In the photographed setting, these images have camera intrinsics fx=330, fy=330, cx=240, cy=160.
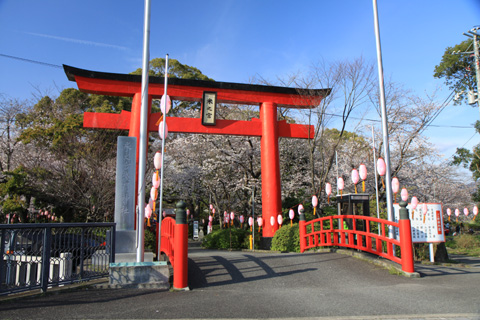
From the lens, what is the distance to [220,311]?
456cm

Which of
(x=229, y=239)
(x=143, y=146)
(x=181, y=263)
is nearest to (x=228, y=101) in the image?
(x=229, y=239)

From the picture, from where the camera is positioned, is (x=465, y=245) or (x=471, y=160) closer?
(x=465, y=245)

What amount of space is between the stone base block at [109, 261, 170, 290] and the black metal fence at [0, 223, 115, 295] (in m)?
0.73

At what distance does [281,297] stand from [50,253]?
4.01 meters

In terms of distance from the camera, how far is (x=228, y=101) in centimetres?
1543

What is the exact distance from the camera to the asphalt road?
4422 mm

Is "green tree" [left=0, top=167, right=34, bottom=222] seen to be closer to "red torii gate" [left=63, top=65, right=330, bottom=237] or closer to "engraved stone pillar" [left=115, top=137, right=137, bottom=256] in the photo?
"red torii gate" [left=63, top=65, right=330, bottom=237]

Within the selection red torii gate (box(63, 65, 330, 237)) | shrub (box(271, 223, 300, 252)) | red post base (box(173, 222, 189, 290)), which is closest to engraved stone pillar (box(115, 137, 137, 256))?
red post base (box(173, 222, 189, 290))

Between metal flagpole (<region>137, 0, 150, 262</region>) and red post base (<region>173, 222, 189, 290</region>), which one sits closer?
red post base (<region>173, 222, 189, 290</region>)

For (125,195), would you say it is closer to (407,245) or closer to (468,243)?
(407,245)

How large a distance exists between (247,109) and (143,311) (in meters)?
17.8

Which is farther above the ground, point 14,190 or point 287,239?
point 14,190

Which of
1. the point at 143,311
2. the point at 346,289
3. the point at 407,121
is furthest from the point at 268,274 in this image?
the point at 407,121

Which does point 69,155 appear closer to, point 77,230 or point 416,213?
point 77,230
